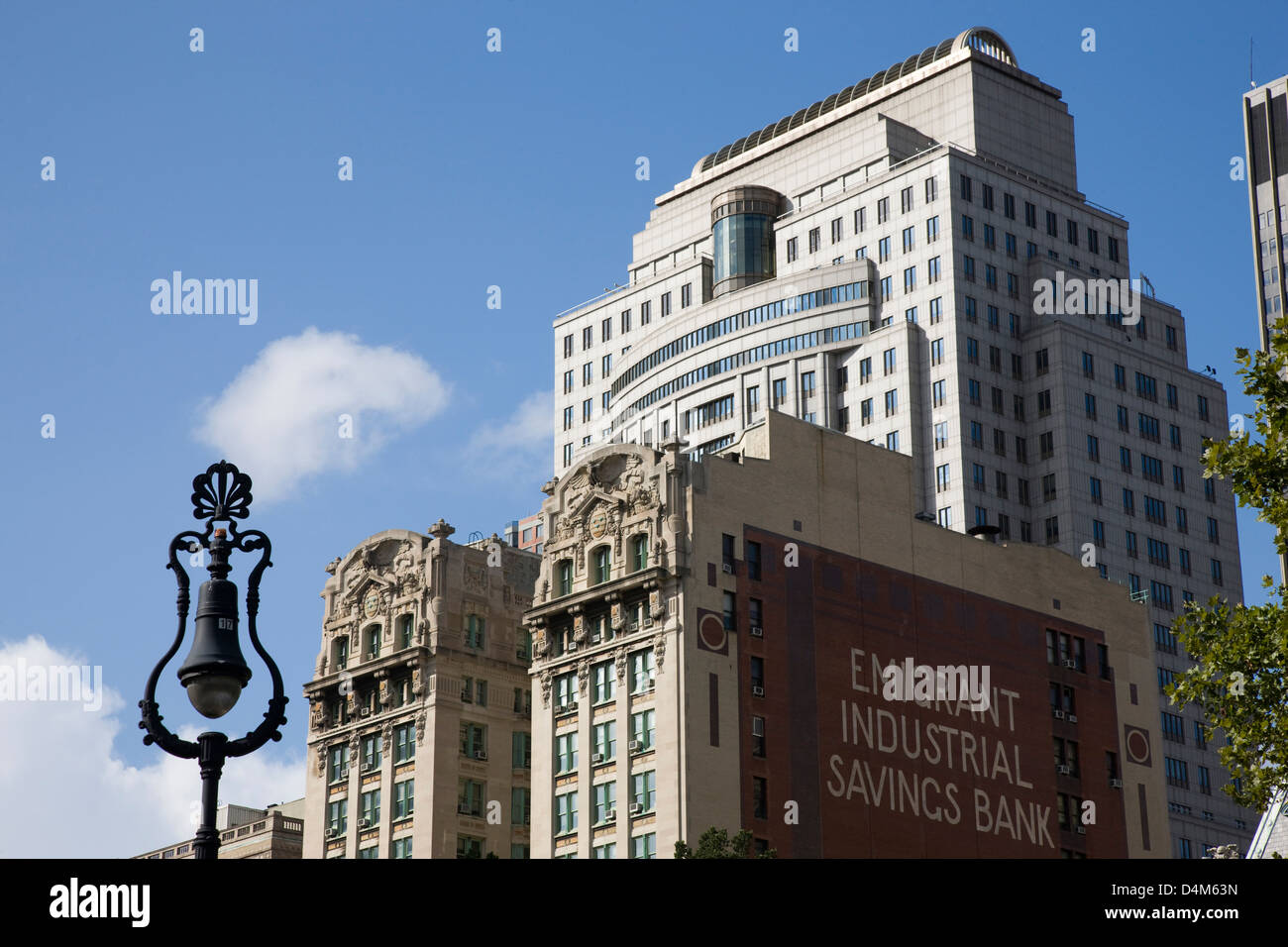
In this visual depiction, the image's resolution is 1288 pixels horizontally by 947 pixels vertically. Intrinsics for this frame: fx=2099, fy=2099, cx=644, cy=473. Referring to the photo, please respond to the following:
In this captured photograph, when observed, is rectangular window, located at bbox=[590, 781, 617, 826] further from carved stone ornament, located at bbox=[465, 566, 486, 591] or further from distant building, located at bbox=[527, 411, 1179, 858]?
carved stone ornament, located at bbox=[465, 566, 486, 591]

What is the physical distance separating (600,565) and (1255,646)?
6662 centimetres

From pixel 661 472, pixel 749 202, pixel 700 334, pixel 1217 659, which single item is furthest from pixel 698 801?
pixel 749 202

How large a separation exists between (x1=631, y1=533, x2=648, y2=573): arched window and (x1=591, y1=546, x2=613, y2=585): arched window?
2.08m

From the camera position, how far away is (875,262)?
591ft

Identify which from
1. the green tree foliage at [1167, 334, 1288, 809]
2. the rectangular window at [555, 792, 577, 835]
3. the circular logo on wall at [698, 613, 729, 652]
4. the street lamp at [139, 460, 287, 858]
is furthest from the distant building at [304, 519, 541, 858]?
the street lamp at [139, 460, 287, 858]

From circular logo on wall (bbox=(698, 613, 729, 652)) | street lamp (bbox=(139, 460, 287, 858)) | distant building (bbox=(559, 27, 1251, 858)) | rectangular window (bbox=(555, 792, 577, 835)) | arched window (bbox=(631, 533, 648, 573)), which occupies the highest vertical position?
distant building (bbox=(559, 27, 1251, 858))

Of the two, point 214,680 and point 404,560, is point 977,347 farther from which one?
point 214,680

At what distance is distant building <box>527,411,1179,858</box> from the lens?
101062mm

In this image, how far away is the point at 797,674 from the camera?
10444 centimetres

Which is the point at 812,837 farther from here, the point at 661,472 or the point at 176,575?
the point at 176,575

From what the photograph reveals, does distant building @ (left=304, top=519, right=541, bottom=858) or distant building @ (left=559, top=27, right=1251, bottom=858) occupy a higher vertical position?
distant building @ (left=559, top=27, right=1251, bottom=858)

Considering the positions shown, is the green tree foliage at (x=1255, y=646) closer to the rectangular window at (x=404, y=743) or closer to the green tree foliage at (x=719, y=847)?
the green tree foliage at (x=719, y=847)
